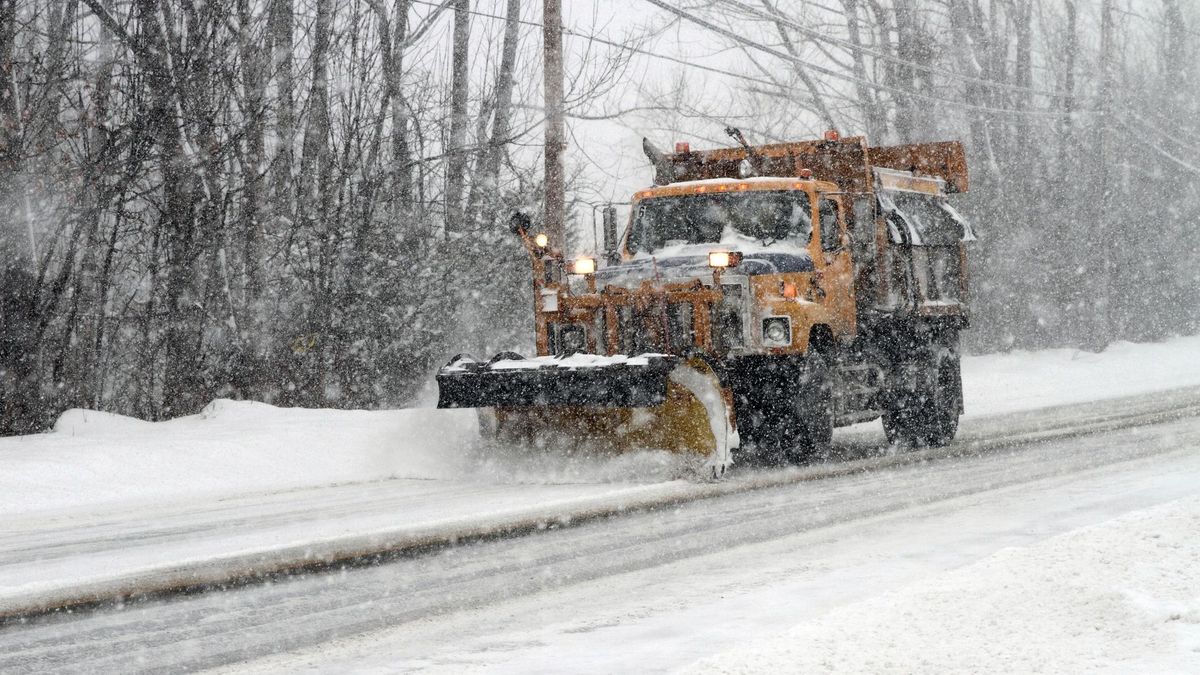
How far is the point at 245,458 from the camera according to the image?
1259 centimetres

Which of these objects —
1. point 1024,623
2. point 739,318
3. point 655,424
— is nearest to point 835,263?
point 739,318

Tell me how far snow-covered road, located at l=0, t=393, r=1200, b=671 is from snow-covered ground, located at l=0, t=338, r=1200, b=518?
2278 millimetres

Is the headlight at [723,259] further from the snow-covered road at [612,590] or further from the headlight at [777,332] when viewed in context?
the snow-covered road at [612,590]

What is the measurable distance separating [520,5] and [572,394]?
1248cm

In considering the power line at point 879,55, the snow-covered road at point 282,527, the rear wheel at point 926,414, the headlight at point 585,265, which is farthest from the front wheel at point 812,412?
the power line at point 879,55

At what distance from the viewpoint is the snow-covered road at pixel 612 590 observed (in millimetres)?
5559

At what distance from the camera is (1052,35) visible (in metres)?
44.7

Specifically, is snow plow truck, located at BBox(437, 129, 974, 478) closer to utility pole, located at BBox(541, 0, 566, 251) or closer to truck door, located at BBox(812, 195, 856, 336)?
truck door, located at BBox(812, 195, 856, 336)

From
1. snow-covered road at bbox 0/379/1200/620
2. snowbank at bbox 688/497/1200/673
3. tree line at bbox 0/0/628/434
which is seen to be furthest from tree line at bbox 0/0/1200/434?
snowbank at bbox 688/497/1200/673

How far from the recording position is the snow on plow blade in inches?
422

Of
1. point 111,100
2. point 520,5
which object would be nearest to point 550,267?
point 111,100

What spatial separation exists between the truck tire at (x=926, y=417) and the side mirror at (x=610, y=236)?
3558mm

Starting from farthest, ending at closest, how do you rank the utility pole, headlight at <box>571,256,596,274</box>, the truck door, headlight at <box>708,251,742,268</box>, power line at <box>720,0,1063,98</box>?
power line at <box>720,0,1063,98</box> < the utility pole < the truck door < headlight at <box>571,256,596,274</box> < headlight at <box>708,251,742,268</box>

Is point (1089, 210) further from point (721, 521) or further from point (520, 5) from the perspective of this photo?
point (721, 521)
